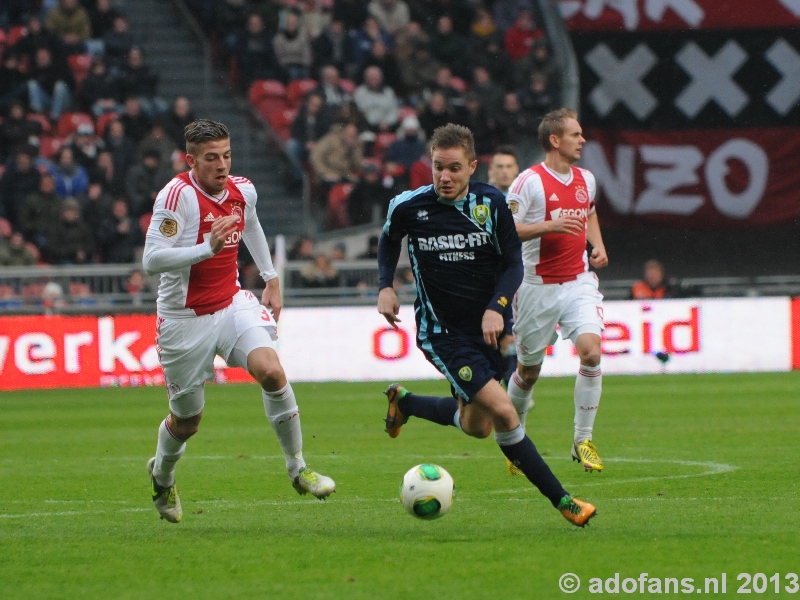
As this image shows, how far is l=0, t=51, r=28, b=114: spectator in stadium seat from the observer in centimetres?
2228

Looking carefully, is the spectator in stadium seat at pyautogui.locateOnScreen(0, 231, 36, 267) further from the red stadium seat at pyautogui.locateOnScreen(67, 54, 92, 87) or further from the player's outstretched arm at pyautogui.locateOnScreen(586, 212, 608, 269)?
the player's outstretched arm at pyautogui.locateOnScreen(586, 212, 608, 269)

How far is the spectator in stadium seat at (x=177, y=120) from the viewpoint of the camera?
21.7 m

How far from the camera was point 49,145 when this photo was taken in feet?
71.8

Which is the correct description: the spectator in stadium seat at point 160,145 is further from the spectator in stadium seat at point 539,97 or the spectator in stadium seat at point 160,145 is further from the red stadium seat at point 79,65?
the spectator in stadium seat at point 539,97

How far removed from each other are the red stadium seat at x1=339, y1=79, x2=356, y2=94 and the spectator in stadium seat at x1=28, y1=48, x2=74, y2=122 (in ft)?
14.6

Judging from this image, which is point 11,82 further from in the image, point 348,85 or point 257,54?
point 348,85

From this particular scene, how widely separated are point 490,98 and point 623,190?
2.66 metres

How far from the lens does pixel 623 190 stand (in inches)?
886

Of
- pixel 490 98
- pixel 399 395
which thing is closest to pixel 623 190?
pixel 490 98

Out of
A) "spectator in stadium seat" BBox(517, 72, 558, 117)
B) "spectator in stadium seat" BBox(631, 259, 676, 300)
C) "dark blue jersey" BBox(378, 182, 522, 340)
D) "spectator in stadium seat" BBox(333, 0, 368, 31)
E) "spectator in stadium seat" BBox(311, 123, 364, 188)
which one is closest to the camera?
"dark blue jersey" BBox(378, 182, 522, 340)

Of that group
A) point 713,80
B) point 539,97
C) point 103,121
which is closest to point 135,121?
point 103,121

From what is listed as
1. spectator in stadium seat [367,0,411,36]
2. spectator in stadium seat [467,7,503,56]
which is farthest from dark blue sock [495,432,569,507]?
spectator in stadium seat [367,0,411,36]

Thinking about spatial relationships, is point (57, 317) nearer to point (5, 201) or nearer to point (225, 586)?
point (5, 201)

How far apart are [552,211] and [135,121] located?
1320 centimetres
